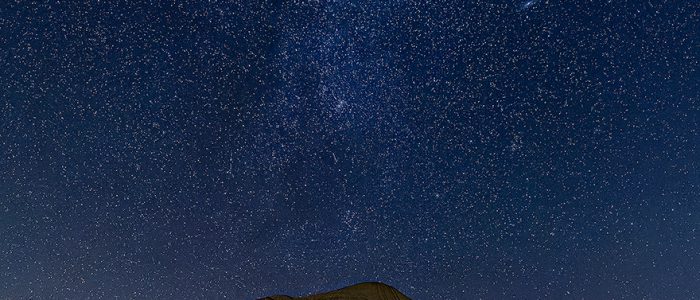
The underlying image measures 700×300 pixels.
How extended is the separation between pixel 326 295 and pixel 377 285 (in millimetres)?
361

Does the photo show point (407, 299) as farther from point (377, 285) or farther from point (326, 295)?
point (326, 295)

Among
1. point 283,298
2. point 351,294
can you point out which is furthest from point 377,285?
point 283,298

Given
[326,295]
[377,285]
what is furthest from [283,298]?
[377,285]

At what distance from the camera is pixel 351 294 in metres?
4.01

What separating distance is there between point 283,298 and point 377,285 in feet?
2.14

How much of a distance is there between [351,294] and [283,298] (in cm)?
46

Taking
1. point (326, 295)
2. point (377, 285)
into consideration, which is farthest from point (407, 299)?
point (326, 295)

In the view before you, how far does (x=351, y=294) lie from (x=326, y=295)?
17cm

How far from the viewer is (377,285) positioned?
4.07 m

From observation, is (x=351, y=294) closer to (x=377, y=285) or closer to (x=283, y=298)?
(x=377, y=285)

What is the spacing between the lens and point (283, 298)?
155 inches

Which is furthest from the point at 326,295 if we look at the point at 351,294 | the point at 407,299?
the point at 407,299

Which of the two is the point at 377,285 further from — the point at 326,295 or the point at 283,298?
the point at 283,298

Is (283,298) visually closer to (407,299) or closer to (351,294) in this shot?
(351,294)
